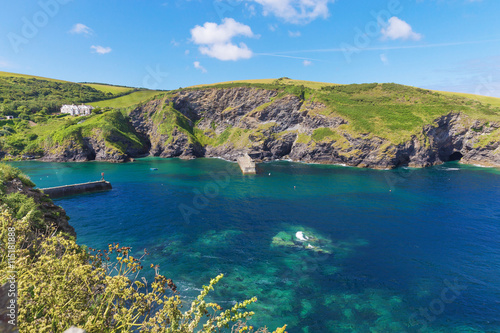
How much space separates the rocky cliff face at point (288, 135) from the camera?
100m

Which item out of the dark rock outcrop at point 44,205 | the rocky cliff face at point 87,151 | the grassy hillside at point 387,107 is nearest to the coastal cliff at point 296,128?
the grassy hillside at point 387,107

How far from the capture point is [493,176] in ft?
253

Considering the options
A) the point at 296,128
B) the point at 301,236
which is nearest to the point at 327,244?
the point at 301,236

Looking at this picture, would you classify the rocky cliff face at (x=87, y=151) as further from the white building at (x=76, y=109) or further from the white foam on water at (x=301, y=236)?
the white foam on water at (x=301, y=236)

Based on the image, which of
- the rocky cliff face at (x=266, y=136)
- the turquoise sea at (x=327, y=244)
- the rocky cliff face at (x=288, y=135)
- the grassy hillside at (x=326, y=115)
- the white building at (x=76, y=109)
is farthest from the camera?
the white building at (x=76, y=109)

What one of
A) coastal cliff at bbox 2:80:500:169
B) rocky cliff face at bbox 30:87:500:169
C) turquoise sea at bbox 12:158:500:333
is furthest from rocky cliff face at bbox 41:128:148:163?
turquoise sea at bbox 12:158:500:333

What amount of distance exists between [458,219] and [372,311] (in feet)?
118

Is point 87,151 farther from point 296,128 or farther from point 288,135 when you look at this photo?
point 296,128

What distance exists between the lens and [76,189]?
2443 inches

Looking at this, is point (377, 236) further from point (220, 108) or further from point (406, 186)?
point (220, 108)

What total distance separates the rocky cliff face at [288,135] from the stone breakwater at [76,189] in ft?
233

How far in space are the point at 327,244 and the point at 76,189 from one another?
66421 mm

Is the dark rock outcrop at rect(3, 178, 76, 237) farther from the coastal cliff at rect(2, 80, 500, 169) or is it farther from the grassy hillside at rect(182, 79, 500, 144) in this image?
the grassy hillside at rect(182, 79, 500, 144)

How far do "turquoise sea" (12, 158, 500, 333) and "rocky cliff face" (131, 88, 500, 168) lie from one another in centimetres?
3385
